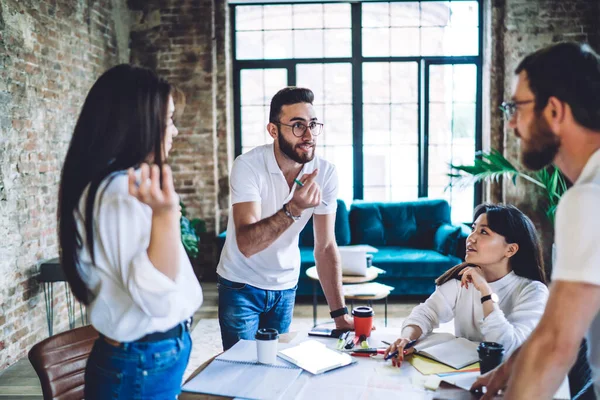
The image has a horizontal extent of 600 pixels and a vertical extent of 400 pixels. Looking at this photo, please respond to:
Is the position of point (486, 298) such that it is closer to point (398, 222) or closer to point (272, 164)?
point (272, 164)

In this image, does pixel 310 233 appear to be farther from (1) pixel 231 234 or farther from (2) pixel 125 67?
(2) pixel 125 67

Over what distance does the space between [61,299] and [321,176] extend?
3078 millimetres

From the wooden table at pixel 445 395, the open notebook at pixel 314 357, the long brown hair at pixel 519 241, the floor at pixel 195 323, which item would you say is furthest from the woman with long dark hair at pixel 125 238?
the floor at pixel 195 323

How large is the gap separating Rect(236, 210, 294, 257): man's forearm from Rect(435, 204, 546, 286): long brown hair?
2.08ft

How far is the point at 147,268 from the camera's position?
3.99 ft

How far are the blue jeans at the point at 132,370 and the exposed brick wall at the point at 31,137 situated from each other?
2.75 m

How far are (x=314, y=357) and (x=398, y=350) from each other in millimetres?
261

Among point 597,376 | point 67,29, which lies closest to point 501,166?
point 67,29

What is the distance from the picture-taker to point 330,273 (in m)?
2.38

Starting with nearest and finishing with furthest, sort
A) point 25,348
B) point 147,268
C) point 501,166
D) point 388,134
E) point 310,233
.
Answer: point 147,268
point 25,348
point 501,166
point 310,233
point 388,134

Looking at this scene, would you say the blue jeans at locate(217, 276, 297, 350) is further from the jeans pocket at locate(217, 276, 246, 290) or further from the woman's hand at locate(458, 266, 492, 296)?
the woman's hand at locate(458, 266, 492, 296)

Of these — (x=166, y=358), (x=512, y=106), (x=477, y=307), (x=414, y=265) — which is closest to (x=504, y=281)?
(x=477, y=307)

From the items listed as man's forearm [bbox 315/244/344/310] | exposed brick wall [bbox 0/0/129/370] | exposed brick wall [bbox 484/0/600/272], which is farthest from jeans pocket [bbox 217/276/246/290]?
exposed brick wall [bbox 484/0/600/272]

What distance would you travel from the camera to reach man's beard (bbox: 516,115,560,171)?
120 cm
